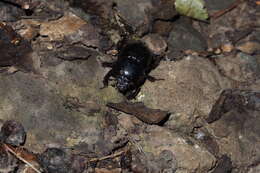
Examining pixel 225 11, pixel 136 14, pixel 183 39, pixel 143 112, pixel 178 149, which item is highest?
pixel 136 14

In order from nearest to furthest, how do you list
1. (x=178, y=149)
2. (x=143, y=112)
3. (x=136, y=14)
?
(x=178, y=149)
(x=143, y=112)
(x=136, y=14)

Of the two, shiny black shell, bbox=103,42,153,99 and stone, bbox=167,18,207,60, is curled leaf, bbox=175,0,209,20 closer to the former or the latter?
stone, bbox=167,18,207,60

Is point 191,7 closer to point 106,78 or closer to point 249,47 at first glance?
point 249,47

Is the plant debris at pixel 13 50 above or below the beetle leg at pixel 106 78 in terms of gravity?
above

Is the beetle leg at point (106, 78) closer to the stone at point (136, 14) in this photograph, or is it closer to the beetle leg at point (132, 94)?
the beetle leg at point (132, 94)

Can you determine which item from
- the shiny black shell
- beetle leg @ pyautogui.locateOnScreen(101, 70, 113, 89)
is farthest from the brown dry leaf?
beetle leg @ pyautogui.locateOnScreen(101, 70, 113, 89)

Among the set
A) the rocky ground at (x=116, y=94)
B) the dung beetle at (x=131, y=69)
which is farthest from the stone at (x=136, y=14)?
the dung beetle at (x=131, y=69)

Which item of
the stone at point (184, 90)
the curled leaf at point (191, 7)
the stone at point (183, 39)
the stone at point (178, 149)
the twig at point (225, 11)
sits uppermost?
the curled leaf at point (191, 7)

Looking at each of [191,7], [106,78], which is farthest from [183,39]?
[106,78]
